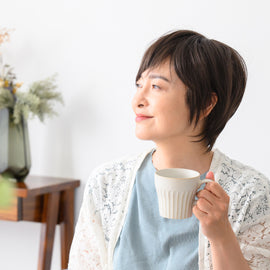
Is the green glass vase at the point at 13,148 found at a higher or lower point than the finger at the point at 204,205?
lower

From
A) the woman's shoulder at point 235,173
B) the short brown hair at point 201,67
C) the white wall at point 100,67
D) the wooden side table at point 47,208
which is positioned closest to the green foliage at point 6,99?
the white wall at point 100,67

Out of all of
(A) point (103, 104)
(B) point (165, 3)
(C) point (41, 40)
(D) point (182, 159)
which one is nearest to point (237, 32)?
(B) point (165, 3)

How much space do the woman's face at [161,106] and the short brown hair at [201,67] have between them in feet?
0.06

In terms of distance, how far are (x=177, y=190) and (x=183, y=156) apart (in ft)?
0.92

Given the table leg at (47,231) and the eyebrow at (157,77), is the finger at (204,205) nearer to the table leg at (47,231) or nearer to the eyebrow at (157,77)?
the eyebrow at (157,77)

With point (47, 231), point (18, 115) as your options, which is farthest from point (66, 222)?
point (18, 115)

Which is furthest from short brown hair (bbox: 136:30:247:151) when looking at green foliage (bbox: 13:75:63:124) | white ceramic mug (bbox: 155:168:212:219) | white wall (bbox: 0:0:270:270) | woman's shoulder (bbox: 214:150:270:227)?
green foliage (bbox: 13:75:63:124)

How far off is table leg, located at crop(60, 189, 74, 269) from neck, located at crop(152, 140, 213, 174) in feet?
3.39

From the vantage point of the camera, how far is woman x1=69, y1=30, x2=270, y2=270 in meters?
1.03

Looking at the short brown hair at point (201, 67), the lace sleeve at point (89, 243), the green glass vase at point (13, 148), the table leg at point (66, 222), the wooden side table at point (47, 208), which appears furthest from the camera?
the table leg at point (66, 222)

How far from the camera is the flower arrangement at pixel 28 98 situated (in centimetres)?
193

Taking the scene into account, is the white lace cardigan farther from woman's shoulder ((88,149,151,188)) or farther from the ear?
the ear

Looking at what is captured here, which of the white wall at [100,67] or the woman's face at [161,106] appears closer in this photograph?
the woman's face at [161,106]

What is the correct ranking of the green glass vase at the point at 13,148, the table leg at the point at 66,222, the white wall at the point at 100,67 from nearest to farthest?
the white wall at the point at 100,67
the green glass vase at the point at 13,148
the table leg at the point at 66,222
